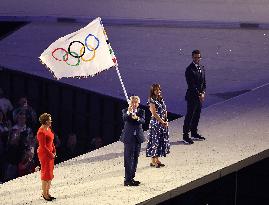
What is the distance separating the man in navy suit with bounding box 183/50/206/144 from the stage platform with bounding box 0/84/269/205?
0.31m

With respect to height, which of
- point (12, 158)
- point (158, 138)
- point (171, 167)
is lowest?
point (12, 158)

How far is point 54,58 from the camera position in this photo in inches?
552

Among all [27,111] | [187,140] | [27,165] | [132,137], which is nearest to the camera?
[132,137]

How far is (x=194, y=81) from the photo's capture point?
49.5 feet

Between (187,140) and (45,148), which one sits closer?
(45,148)

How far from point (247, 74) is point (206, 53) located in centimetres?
172

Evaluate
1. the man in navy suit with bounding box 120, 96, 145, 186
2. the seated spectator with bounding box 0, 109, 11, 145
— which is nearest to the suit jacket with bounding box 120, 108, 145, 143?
the man in navy suit with bounding box 120, 96, 145, 186

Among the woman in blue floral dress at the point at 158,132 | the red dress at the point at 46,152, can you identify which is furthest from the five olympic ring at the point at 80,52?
the red dress at the point at 46,152

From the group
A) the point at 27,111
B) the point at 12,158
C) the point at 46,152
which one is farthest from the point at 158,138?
the point at 27,111

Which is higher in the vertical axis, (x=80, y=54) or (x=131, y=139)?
(x=80, y=54)

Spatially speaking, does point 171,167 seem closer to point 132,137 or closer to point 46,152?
point 132,137

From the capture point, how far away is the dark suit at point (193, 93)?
49.5ft

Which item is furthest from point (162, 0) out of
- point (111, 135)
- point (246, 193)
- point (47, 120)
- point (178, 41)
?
point (47, 120)

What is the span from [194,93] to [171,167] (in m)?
1.41
